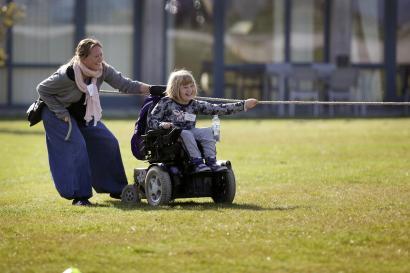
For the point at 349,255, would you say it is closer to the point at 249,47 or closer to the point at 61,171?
the point at 61,171

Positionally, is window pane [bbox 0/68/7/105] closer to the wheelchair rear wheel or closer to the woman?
the woman

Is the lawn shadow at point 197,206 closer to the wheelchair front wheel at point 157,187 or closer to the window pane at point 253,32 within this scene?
the wheelchair front wheel at point 157,187

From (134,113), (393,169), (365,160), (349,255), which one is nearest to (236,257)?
(349,255)

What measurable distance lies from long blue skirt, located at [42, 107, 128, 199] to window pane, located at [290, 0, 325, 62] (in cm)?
1923

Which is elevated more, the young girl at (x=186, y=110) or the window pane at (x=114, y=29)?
the window pane at (x=114, y=29)

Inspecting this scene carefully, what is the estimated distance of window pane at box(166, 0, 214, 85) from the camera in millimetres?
30359

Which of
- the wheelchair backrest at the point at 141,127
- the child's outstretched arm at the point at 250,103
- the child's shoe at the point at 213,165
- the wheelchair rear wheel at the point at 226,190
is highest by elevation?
the child's outstretched arm at the point at 250,103

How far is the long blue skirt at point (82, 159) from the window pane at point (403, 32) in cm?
2006

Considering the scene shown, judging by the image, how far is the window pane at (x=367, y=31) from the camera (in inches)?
1214

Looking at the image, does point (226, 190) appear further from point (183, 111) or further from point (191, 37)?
point (191, 37)

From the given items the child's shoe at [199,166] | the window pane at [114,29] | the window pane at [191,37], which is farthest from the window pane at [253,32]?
the child's shoe at [199,166]

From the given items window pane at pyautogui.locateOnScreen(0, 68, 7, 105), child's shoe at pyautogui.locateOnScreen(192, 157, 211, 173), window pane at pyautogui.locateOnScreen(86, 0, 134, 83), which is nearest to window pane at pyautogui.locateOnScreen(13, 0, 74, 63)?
window pane at pyautogui.locateOnScreen(0, 68, 7, 105)

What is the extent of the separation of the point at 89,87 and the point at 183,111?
3.13 feet

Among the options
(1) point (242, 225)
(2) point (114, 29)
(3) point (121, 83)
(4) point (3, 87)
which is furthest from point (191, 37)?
(1) point (242, 225)
